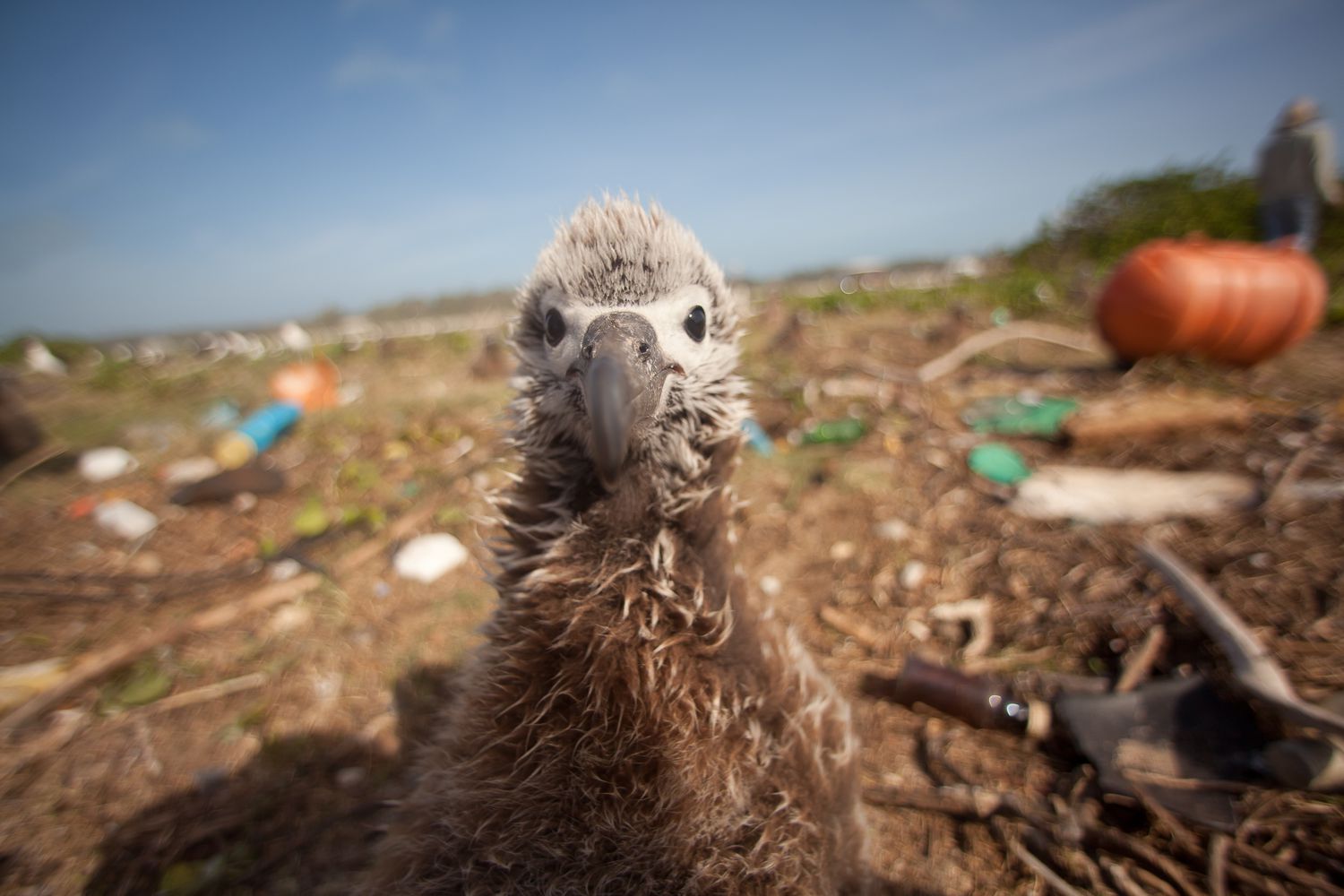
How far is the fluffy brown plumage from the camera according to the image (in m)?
1.50

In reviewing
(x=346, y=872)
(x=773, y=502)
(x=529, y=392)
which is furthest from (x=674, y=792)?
(x=773, y=502)

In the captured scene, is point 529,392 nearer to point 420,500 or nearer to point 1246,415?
point 420,500

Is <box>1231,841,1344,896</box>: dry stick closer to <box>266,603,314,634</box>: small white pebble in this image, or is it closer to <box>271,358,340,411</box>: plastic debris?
<box>266,603,314,634</box>: small white pebble

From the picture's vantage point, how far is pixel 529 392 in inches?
76.1

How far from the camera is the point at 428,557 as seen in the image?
3.72 metres

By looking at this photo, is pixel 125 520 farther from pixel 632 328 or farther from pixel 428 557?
pixel 632 328

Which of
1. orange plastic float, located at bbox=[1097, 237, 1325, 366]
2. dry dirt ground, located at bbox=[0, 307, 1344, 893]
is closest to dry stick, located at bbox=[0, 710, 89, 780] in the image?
dry dirt ground, located at bbox=[0, 307, 1344, 893]

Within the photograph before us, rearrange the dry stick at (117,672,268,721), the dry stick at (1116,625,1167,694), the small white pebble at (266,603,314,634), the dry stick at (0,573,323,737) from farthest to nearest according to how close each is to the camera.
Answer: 1. the small white pebble at (266,603,314,634)
2. the dry stick at (117,672,268,721)
3. the dry stick at (0,573,323,737)
4. the dry stick at (1116,625,1167,694)

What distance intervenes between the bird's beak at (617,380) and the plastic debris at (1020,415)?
451cm

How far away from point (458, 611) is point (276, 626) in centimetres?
115

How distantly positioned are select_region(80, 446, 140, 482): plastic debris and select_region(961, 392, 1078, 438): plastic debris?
9.19 meters

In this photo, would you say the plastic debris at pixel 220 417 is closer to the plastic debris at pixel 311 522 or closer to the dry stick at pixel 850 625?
the plastic debris at pixel 311 522

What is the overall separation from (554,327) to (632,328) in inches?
16.3

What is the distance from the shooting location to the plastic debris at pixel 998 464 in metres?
4.06
